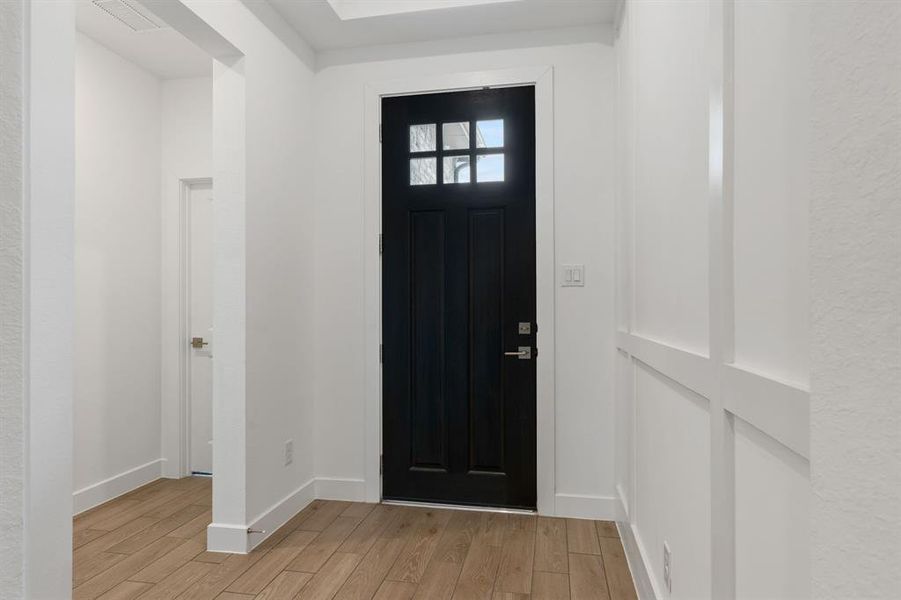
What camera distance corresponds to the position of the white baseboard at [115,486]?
114 inches

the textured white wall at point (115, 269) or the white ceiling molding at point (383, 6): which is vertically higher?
the white ceiling molding at point (383, 6)

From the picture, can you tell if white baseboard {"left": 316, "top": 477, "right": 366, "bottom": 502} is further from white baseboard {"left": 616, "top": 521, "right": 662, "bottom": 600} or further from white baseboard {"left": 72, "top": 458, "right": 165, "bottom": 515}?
white baseboard {"left": 616, "top": 521, "right": 662, "bottom": 600}

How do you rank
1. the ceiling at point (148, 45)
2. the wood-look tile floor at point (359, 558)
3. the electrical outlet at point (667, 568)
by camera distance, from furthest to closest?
1. the ceiling at point (148, 45)
2. the wood-look tile floor at point (359, 558)
3. the electrical outlet at point (667, 568)

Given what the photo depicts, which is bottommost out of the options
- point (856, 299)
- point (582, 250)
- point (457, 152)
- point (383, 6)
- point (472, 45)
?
point (856, 299)

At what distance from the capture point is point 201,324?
11.8ft

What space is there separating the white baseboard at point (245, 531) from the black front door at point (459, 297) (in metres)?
0.59

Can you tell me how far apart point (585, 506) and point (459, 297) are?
1.29 metres

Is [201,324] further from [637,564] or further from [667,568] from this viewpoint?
[667,568]

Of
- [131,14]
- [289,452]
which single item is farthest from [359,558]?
[131,14]

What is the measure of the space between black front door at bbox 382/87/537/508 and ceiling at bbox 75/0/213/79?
1.32 m

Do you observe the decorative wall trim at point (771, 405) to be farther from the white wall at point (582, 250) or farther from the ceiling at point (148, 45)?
the ceiling at point (148, 45)

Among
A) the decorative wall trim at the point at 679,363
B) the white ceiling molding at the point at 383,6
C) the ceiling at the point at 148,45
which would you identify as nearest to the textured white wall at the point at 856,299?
the decorative wall trim at the point at 679,363

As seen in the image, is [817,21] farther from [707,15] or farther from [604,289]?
[604,289]

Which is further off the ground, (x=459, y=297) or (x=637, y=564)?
(x=459, y=297)
